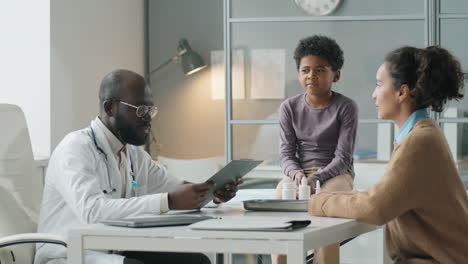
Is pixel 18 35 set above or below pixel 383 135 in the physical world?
above

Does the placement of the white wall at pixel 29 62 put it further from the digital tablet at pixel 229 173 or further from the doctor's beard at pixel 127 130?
the digital tablet at pixel 229 173

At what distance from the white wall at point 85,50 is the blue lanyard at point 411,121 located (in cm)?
269

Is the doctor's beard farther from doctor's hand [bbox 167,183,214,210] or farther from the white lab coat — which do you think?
doctor's hand [bbox 167,183,214,210]

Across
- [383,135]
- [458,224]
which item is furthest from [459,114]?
[458,224]

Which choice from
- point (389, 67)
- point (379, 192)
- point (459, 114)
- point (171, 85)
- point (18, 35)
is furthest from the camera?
point (171, 85)

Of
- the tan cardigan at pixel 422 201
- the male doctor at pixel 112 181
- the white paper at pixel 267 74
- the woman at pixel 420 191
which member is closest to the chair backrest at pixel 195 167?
the white paper at pixel 267 74

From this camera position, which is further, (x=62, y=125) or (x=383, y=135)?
(x=383, y=135)

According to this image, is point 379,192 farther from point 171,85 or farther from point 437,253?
point 171,85

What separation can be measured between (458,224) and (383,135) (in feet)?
9.91

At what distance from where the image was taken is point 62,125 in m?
4.51

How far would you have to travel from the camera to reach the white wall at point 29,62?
4.25 metres

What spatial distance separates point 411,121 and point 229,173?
1.94 feet

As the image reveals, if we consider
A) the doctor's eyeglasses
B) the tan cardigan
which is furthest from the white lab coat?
the tan cardigan

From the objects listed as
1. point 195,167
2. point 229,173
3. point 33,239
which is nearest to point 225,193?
point 229,173
